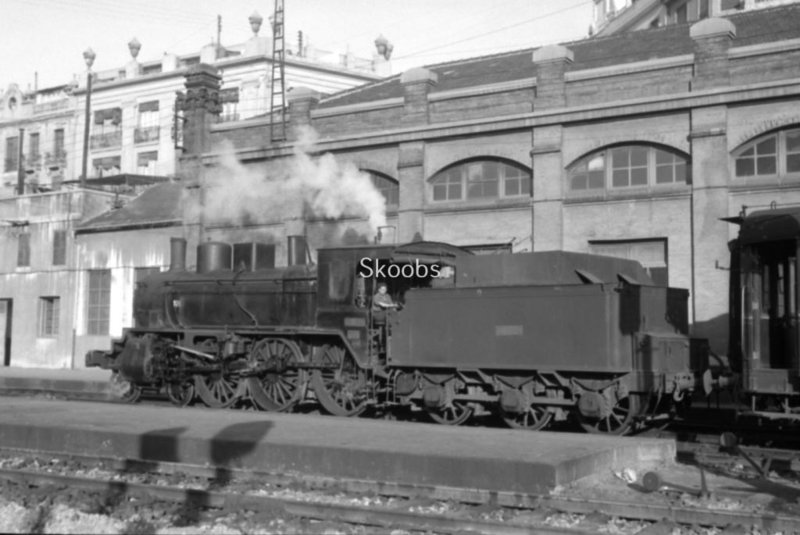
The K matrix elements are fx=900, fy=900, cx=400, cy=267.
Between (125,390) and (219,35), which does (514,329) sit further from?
(219,35)

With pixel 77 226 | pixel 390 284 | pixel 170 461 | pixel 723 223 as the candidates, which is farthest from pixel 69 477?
pixel 77 226

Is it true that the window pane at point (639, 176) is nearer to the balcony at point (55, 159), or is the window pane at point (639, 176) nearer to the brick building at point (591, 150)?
the brick building at point (591, 150)

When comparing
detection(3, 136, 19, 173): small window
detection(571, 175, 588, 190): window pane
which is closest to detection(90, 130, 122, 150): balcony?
detection(3, 136, 19, 173): small window

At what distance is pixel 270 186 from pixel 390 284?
1106 cm

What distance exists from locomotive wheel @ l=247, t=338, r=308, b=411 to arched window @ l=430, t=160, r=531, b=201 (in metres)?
8.43

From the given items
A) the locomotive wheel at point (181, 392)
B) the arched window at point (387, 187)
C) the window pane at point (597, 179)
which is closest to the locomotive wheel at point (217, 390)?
the locomotive wheel at point (181, 392)

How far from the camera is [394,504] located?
833cm

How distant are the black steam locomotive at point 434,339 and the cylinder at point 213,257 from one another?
18.1 inches

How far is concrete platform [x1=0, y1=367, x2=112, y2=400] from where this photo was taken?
21.9m

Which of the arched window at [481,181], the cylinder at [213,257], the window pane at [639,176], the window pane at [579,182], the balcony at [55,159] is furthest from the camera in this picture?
the balcony at [55,159]

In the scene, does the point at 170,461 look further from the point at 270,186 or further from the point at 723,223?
the point at 270,186

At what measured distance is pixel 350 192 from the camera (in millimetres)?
23312

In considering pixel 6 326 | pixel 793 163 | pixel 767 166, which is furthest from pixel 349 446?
pixel 6 326

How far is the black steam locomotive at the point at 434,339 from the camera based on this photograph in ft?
40.9
